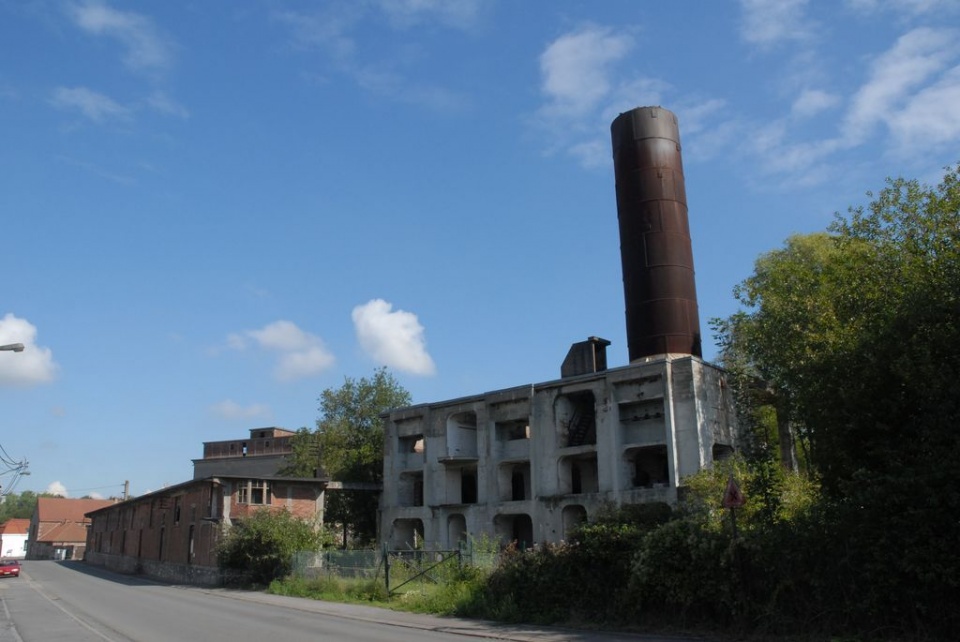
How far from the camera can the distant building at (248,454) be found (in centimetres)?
7938

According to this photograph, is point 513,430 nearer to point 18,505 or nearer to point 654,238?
point 654,238

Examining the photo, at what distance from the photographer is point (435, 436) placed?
150 feet

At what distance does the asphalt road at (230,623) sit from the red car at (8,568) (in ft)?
61.5

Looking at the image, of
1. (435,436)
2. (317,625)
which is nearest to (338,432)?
(435,436)

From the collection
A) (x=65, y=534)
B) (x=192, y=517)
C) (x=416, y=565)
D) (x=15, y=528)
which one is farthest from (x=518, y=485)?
(x=15, y=528)

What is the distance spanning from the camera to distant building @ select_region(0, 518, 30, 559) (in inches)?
4090

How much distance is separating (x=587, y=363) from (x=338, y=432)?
861 inches

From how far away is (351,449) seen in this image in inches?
2197

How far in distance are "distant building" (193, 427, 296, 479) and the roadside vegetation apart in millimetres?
59562

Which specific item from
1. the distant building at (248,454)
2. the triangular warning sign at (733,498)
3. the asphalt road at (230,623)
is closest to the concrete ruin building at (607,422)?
the asphalt road at (230,623)

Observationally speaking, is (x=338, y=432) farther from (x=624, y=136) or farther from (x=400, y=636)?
(x=400, y=636)

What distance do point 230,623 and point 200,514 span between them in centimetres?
2490

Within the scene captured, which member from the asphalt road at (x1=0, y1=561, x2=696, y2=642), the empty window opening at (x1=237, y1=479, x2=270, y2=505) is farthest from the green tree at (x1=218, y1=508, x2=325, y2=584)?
the empty window opening at (x1=237, y1=479, x2=270, y2=505)

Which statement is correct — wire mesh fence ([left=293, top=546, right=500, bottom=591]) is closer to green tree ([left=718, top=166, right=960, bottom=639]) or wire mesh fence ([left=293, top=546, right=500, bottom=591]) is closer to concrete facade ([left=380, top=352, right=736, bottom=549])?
concrete facade ([left=380, top=352, right=736, bottom=549])
